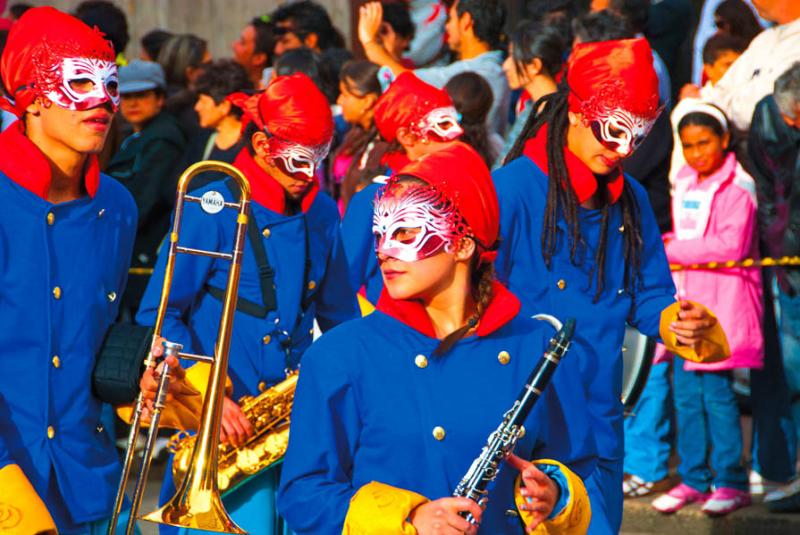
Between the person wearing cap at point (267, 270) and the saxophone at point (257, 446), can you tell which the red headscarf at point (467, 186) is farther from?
the saxophone at point (257, 446)

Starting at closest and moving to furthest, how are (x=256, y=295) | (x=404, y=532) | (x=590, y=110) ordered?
1. (x=404, y=532)
2. (x=590, y=110)
3. (x=256, y=295)

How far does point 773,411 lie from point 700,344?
10.3ft

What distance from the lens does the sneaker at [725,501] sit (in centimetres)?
826

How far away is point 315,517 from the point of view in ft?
13.1

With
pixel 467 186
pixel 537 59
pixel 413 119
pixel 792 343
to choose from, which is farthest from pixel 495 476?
pixel 537 59

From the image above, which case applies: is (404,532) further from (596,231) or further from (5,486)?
(596,231)

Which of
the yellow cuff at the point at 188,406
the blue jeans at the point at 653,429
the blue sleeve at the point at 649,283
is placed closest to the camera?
the yellow cuff at the point at 188,406

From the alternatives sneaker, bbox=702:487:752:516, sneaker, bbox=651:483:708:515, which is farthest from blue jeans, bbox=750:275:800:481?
sneaker, bbox=651:483:708:515

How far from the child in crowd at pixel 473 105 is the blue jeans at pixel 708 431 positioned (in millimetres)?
1660

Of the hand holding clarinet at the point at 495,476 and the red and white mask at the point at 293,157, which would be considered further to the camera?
the red and white mask at the point at 293,157

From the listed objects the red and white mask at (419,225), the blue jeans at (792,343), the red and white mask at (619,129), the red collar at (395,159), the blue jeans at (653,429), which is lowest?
the blue jeans at (653,429)

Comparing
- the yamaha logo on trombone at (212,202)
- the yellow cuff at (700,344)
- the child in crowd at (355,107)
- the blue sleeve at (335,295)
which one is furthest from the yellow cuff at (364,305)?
the child in crowd at (355,107)

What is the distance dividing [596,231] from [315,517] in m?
2.17

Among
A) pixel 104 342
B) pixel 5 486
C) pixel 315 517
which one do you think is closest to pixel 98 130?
pixel 104 342
